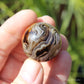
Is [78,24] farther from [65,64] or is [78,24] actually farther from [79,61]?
[65,64]

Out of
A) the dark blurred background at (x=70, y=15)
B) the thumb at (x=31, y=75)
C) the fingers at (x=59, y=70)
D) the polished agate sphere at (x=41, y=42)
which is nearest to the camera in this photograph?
the thumb at (x=31, y=75)

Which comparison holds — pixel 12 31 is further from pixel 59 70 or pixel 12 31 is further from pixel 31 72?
pixel 59 70

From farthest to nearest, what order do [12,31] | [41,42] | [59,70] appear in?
[59,70] < [12,31] < [41,42]

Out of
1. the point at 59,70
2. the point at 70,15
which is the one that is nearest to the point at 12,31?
the point at 59,70

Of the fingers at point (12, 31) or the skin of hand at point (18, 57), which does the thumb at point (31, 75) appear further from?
the fingers at point (12, 31)

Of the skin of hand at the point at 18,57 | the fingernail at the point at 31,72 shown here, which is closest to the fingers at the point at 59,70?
the skin of hand at the point at 18,57

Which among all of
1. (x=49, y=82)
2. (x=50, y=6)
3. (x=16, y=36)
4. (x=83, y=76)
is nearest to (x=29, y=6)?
(x=50, y=6)
